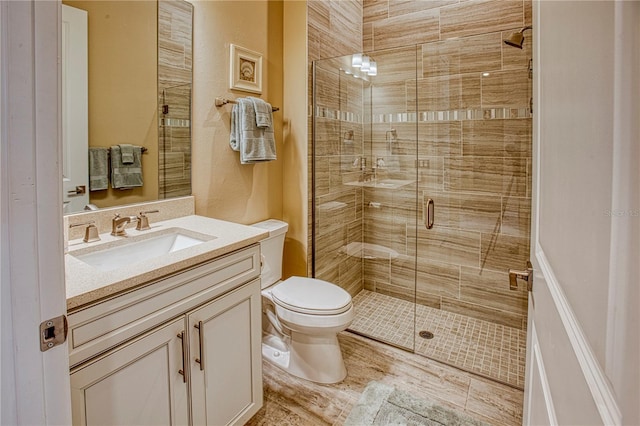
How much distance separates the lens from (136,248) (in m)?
1.49

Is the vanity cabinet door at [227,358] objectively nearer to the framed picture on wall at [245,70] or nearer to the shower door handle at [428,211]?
the framed picture on wall at [245,70]

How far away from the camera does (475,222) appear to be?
99.9 inches

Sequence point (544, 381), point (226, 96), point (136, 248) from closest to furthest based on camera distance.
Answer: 1. point (544, 381)
2. point (136, 248)
3. point (226, 96)

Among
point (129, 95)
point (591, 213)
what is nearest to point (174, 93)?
point (129, 95)

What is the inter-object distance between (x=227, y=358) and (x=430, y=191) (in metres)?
1.88

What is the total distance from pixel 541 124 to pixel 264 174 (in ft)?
5.80

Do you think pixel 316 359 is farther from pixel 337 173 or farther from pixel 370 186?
pixel 370 186

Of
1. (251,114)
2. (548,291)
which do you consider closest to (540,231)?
(548,291)

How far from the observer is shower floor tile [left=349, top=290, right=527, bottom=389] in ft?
6.74

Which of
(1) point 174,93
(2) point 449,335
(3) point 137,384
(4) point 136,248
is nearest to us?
(3) point 137,384

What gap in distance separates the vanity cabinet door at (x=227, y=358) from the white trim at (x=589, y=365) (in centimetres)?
109

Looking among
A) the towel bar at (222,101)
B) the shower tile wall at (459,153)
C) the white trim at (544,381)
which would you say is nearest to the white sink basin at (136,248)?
the towel bar at (222,101)

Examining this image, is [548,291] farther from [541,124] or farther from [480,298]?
[480,298]

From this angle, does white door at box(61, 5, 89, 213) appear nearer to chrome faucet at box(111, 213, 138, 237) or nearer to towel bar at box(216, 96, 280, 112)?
chrome faucet at box(111, 213, 138, 237)
